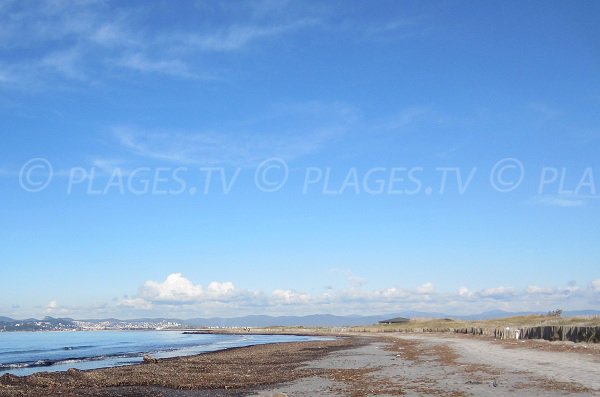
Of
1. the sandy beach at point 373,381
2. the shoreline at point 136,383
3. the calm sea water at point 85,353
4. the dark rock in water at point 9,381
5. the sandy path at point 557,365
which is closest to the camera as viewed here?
the sandy beach at point 373,381

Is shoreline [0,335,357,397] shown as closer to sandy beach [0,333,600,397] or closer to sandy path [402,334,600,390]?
sandy beach [0,333,600,397]

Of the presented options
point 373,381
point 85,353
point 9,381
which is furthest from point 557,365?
point 85,353

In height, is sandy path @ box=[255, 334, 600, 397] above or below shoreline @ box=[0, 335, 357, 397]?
→ above

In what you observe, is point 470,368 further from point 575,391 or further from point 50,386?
point 50,386

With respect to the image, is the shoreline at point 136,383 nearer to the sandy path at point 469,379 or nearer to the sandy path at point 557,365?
the sandy path at point 469,379

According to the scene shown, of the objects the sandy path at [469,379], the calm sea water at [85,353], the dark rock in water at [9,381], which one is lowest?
the calm sea water at [85,353]

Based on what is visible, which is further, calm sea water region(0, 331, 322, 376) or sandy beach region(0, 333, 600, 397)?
calm sea water region(0, 331, 322, 376)

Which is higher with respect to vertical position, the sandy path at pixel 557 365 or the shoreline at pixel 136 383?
the sandy path at pixel 557 365

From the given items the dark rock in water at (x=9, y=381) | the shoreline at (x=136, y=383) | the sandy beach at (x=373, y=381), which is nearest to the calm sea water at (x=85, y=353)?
the dark rock in water at (x=9, y=381)

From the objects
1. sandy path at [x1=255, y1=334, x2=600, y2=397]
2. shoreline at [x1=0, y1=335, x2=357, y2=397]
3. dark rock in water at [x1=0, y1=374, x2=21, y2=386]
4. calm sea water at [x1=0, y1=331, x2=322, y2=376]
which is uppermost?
sandy path at [x1=255, y1=334, x2=600, y2=397]

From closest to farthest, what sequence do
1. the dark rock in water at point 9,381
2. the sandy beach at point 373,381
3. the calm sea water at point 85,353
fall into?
1. the sandy beach at point 373,381
2. the dark rock in water at point 9,381
3. the calm sea water at point 85,353

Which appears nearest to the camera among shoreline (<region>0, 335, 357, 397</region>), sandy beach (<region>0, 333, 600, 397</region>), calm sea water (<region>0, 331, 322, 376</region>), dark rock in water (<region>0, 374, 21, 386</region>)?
sandy beach (<region>0, 333, 600, 397</region>)

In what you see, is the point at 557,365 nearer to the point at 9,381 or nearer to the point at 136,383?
the point at 136,383

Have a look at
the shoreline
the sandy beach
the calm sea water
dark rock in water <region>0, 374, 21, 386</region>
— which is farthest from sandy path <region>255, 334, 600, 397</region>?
the calm sea water
